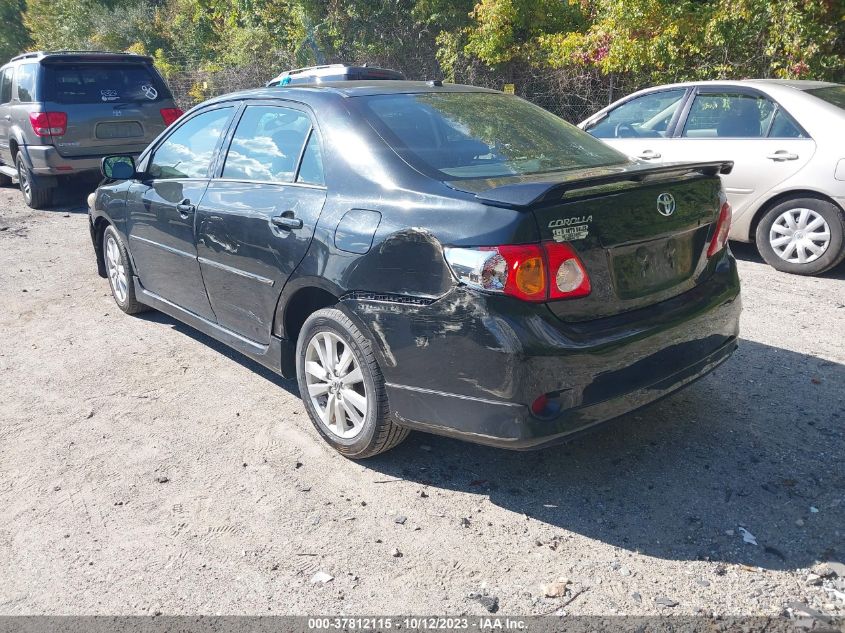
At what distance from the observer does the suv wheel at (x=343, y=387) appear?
3344mm

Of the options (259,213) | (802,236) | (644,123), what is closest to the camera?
(259,213)

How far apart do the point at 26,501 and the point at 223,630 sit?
142cm

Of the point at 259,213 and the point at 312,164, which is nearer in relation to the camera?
the point at 312,164

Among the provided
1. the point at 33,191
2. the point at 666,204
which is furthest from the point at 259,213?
the point at 33,191

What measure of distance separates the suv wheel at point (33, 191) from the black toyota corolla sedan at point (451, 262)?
7503 mm

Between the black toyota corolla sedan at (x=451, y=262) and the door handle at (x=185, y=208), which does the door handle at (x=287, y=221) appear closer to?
the black toyota corolla sedan at (x=451, y=262)

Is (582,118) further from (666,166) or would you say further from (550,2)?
(666,166)

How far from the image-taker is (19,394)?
4.59 metres

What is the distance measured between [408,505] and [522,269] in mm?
1189

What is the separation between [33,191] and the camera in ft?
35.2

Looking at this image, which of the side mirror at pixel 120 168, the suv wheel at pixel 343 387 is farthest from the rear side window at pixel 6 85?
the suv wheel at pixel 343 387

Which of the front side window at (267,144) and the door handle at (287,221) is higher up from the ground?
the front side window at (267,144)

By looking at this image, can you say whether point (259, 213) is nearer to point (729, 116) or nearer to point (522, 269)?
point (522, 269)

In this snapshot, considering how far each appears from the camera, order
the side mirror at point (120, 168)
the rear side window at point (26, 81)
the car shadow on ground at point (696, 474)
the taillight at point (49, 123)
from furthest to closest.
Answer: the rear side window at point (26, 81)
the taillight at point (49, 123)
the side mirror at point (120, 168)
the car shadow on ground at point (696, 474)
